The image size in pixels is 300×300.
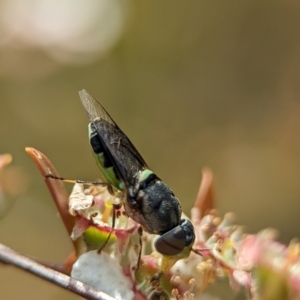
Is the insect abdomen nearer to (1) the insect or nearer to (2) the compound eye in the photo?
(1) the insect

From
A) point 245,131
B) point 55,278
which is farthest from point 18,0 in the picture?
point 55,278

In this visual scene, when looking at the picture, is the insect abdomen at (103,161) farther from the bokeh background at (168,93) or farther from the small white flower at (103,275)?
the bokeh background at (168,93)

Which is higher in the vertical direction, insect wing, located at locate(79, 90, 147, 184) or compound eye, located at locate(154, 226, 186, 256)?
insect wing, located at locate(79, 90, 147, 184)

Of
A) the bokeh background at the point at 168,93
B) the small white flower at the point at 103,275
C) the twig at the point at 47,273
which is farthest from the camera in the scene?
the bokeh background at the point at 168,93

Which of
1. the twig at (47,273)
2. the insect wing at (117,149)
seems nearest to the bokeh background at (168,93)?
the insect wing at (117,149)

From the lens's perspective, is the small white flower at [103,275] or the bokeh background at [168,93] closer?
the small white flower at [103,275]

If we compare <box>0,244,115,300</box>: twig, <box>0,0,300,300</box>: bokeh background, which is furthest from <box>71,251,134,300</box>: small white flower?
<box>0,0,300,300</box>: bokeh background
